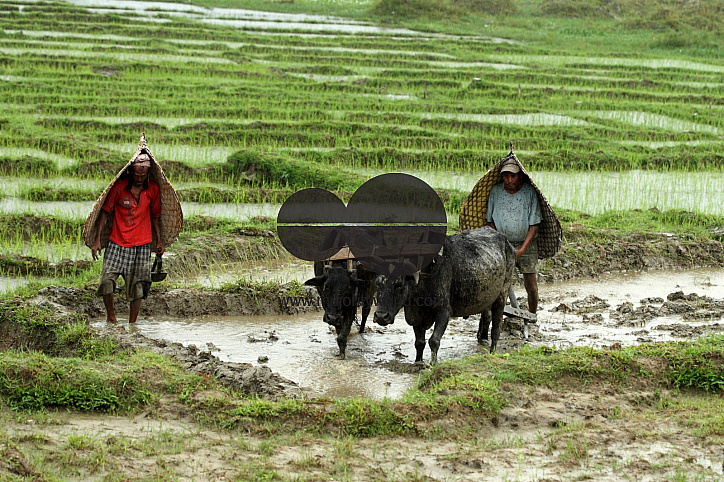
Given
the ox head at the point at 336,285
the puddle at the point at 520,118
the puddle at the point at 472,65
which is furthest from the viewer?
the puddle at the point at 472,65

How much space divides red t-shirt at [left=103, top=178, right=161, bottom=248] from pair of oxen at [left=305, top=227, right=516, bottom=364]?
144cm

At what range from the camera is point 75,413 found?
4.21 m

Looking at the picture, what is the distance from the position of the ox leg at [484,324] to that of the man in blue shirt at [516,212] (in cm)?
53

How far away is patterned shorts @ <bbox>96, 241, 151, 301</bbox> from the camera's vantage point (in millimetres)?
5895

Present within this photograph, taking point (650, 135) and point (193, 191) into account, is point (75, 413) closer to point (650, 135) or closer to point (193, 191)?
point (193, 191)

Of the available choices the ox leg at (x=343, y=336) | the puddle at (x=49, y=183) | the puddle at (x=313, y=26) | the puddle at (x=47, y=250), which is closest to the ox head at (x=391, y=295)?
the ox leg at (x=343, y=336)

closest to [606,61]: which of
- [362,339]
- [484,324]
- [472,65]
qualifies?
[472,65]

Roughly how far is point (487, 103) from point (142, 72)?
27.0 feet

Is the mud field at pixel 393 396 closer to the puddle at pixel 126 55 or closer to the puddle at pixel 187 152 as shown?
the puddle at pixel 187 152

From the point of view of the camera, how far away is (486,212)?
6.41 metres

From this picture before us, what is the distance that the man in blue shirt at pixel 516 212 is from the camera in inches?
241

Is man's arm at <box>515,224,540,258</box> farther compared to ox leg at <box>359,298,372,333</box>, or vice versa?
ox leg at <box>359,298,372,333</box>

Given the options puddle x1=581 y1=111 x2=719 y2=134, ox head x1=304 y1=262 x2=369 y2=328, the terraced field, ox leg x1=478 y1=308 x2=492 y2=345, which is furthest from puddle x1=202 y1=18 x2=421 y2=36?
ox head x1=304 y1=262 x2=369 y2=328

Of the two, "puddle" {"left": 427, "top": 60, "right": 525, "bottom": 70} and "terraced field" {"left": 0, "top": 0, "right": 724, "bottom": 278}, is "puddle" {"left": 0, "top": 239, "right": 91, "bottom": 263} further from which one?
"puddle" {"left": 427, "top": 60, "right": 525, "bottom": 70}
